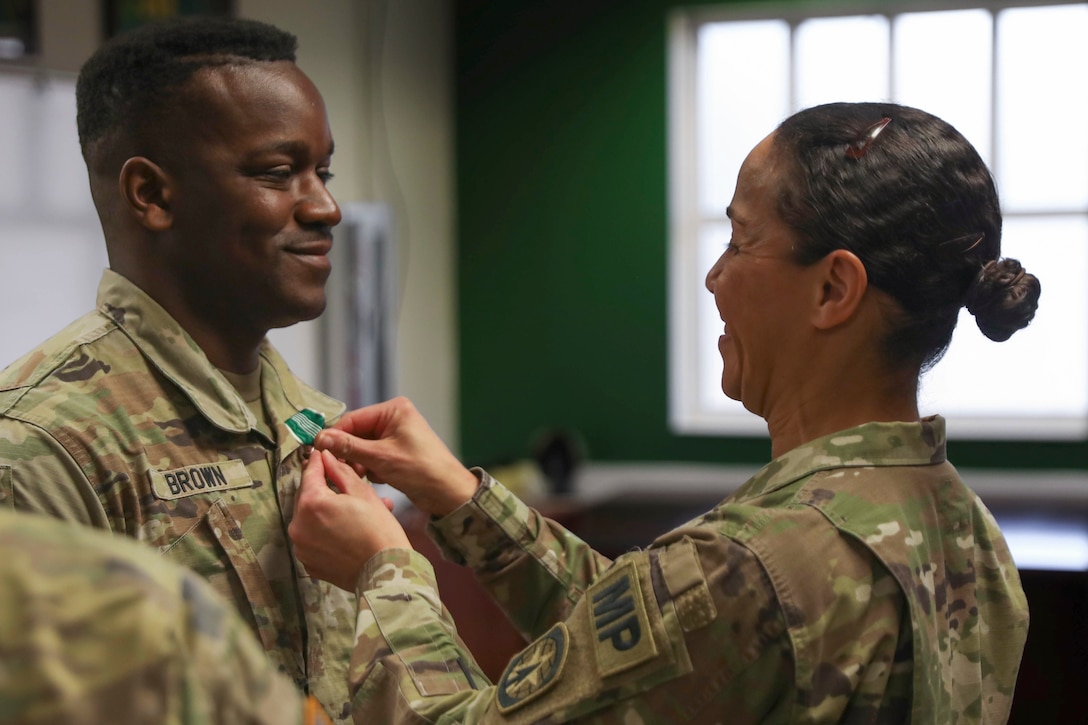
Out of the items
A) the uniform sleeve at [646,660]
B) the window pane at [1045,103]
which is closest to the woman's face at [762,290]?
the uniform sleeve at [646,660]

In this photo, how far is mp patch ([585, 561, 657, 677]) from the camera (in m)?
1.04

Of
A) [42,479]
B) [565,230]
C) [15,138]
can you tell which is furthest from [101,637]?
[565,230]

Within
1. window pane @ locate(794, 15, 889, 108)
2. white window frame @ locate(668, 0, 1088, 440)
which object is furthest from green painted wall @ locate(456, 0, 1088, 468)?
window pane @ locate(794, 15, 889, 108)

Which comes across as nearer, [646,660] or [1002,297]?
[646,660]

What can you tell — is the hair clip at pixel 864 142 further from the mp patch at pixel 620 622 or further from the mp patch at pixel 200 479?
the mp patch at pixel 200 479

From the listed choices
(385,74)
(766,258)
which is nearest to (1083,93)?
(385,74)

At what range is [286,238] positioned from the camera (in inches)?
53.8

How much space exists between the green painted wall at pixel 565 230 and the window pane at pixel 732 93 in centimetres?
22

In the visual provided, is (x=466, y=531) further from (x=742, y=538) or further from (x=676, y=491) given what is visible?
(x=676, y=491)

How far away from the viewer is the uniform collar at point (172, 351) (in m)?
1.30

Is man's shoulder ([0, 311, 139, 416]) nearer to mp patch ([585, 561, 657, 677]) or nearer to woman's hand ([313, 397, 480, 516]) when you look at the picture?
woman's hand ([313, 397, 480, 516])

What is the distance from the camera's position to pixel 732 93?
5.57 metres

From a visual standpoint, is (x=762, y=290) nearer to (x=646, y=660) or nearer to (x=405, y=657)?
(x=646, y=660)

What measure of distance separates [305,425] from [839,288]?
639 millimetres
